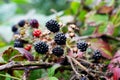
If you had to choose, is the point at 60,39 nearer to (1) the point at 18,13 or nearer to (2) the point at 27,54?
(2) the point at 27,54

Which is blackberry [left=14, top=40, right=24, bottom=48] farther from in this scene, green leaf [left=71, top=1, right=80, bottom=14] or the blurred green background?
green leaf [left=71, top=1, right=80, bottom=14]

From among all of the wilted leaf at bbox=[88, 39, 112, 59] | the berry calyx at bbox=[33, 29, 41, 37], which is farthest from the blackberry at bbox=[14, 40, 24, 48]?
the wilted leaf at bbox=[88, 39, 112, 59]

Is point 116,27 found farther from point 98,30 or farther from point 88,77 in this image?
point 88,77

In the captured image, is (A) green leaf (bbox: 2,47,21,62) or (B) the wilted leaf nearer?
(A) green leaf (bbox: 2,47,21,62)

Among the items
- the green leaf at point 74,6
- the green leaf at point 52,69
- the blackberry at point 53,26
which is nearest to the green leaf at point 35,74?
the green leaf at point 52,69

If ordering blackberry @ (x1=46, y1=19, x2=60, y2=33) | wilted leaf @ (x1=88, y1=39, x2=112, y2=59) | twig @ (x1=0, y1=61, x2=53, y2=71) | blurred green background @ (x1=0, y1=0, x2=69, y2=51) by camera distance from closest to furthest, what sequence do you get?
twig @ (x1=0, y1=61, x2=53, y2=71), blackberry @ (x1=46, y1=19, x2=60, y2=33), wilted leaf @ (x1=88, y1=39, x2=112, y2=59), blurred green background @ (x1=0, y1=0, x2=69, y2=51)

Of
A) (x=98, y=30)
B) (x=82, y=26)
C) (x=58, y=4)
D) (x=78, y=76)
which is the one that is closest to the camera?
(x=78, y=76)

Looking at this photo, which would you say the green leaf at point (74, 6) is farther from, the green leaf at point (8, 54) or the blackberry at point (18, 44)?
the green leaf at point (8, 54)

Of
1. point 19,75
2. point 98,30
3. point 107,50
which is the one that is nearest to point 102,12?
point 98,30
